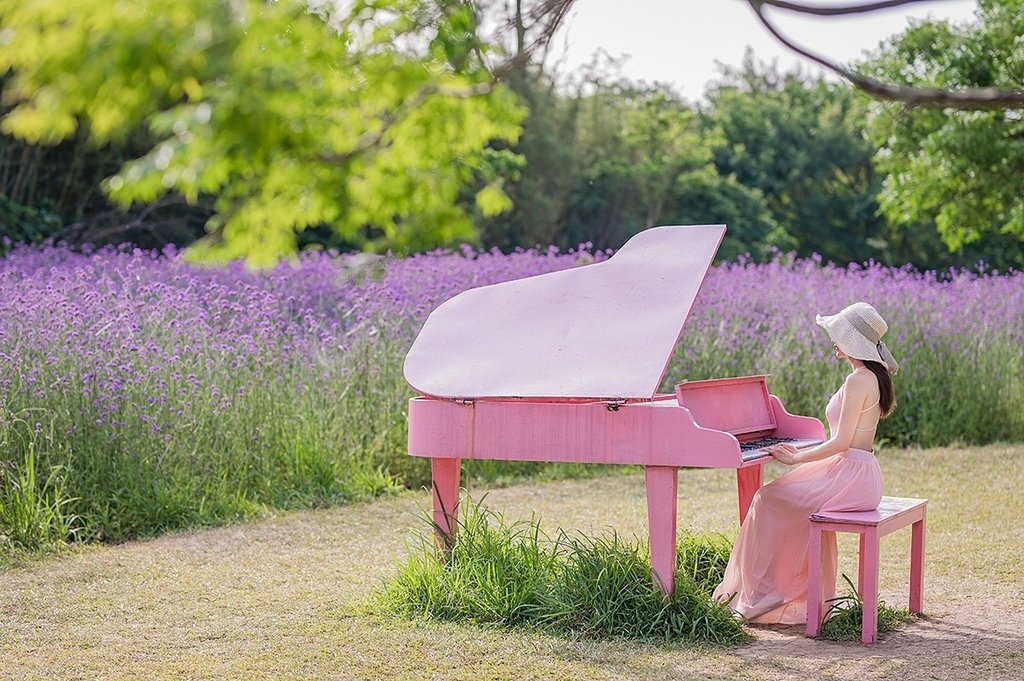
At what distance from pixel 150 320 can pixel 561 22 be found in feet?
15.0

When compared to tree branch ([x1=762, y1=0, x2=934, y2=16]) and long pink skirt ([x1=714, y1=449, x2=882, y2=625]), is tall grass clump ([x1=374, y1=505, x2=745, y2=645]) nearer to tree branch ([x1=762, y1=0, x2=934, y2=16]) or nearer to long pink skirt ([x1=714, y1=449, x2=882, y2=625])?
long pink skirt ([x1=714, y1=449, x2=882, y2=625])

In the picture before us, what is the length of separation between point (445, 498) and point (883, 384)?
1939 mm

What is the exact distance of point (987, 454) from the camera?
1070 centimetres

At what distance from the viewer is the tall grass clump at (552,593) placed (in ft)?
16.9

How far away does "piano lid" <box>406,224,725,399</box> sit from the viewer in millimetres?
5266

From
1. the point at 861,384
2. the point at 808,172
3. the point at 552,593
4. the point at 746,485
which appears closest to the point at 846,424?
the point at 861,384

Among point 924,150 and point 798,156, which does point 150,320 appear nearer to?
point 924,150

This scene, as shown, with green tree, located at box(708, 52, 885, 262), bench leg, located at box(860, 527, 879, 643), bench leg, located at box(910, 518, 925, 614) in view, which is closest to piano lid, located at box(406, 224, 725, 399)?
bench leg, located at box(860, 527, 879, 643)

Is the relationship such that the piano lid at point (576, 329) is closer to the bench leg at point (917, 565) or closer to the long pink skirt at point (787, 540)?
the long pink skirt at point (787, 540)

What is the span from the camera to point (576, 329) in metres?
5.52

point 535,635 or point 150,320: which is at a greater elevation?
point 150,320

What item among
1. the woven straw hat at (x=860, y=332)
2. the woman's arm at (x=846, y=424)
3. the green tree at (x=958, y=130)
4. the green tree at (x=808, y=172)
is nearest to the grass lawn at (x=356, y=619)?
the woman's arm at (x=846, y=424)

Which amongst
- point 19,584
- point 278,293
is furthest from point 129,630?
point 278,293

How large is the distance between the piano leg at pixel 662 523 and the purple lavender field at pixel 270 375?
4.75ft
